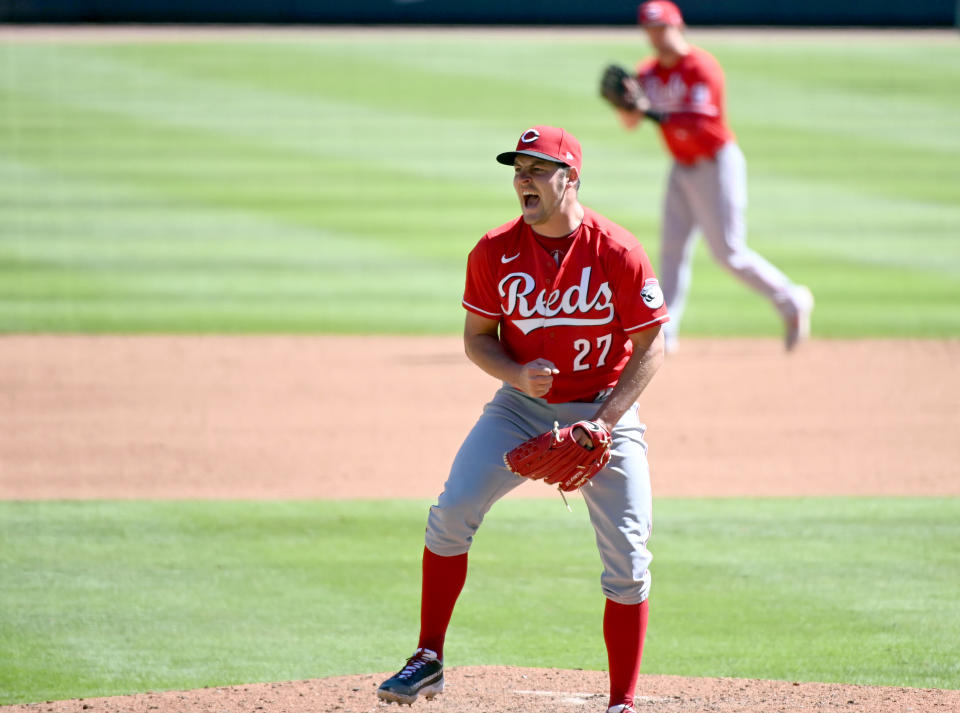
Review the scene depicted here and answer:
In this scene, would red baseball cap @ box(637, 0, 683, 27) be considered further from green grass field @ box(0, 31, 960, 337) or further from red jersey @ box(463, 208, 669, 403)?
red jersey @ box(463, 208, 669, 403)

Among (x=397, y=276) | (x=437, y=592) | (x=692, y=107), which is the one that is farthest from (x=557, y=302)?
(x=397, y=276)

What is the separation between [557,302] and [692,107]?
5.47m

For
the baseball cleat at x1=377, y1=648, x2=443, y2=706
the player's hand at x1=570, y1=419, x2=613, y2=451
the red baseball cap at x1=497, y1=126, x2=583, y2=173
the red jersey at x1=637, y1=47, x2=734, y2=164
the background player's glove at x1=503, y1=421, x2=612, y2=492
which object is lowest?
the baseball cleat at x1=377, y1=648, x2=443, y2=706

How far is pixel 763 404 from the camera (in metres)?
9.18

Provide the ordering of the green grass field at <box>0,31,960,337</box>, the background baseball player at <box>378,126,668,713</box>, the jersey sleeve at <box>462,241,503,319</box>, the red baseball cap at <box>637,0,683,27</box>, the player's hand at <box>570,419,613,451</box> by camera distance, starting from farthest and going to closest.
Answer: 1. the green grass field at <box>0,31,960,337</box>
2. the red baseball cap at <box>637,0,683,27</box>
3. the jersey sleeve at <box>462,241,503,319</box>
4. the background baseball player at <box>378,126,668,713</box>
5. the player's hand at <box>570,419,613,451</box>

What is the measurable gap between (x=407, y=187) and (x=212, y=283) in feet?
15.7

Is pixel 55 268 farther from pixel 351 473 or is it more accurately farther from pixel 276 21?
pixel 276 21

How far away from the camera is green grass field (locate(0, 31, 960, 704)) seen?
5.58 m

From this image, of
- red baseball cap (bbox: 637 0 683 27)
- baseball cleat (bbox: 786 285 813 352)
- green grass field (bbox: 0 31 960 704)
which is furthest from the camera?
baseball cleat (bbox: 786 285 813 352)

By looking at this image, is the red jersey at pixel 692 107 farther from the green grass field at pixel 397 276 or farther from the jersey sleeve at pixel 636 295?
the jersey sleeve at pixel 636 295

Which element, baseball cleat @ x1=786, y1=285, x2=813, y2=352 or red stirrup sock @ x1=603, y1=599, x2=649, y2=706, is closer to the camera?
red stirrup sock @ x1=603, y1=599, x2=649, y2=706

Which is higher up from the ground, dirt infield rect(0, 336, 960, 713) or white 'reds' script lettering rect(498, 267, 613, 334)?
white 'reds' script lettering rect(498, 267, 613, 334)

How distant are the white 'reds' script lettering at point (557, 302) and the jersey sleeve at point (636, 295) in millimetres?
52

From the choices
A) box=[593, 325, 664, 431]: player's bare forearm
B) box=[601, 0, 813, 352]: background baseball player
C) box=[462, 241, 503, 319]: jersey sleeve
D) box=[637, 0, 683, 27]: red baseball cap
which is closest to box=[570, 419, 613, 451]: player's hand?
box=[593, 325, 664, 431]: player's bare forearm
